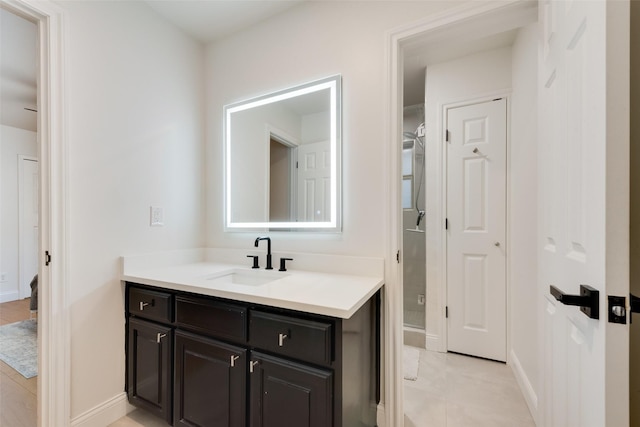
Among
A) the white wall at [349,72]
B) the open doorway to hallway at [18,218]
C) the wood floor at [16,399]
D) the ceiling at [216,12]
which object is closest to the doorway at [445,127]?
the white wall at [349,72]

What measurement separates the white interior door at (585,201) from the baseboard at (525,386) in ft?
1.99

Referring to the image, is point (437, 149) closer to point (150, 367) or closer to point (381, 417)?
point (381, 417)

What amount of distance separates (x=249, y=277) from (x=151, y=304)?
546 mm

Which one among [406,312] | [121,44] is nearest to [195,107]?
[121,44]

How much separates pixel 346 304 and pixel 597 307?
0.69 m

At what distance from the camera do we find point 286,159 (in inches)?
72.7

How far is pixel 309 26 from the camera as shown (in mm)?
1706

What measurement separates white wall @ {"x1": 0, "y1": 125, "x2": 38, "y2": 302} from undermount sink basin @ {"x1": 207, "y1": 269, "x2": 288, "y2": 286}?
4.28 m

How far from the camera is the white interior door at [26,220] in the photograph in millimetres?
3938

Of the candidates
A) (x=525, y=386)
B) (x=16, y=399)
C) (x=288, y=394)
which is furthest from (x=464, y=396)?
(x=16, y=399)

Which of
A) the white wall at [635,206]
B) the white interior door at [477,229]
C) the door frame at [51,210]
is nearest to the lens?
the white wall at [635,206]

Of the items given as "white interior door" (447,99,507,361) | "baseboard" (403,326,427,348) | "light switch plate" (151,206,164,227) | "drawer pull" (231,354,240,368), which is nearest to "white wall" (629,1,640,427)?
"drawer pull" (231,354,240,368)

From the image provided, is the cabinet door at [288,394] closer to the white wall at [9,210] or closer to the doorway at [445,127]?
the doorway at [445,127]

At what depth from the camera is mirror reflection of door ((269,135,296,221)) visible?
5.97ft
